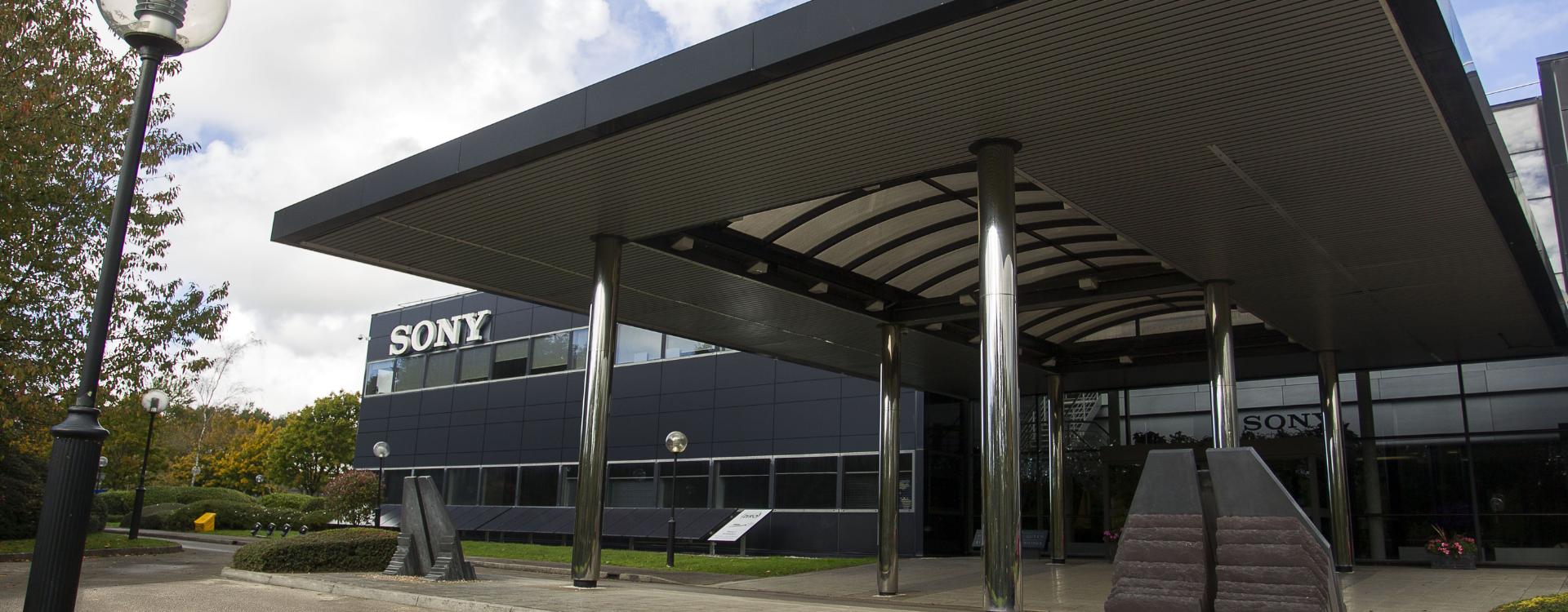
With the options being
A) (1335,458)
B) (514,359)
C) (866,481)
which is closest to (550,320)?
(514,359)

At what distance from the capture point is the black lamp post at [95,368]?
489cm

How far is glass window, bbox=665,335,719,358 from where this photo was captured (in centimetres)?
3073

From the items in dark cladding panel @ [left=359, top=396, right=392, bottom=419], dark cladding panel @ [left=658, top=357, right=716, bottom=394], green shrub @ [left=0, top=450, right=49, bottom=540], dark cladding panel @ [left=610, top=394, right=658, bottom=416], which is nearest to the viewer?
green shrub @ [left=0, top=450, right=49, bottom=540]

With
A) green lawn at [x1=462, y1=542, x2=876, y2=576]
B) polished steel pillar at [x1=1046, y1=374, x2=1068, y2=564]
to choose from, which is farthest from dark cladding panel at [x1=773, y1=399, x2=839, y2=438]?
polished steel pillar at [x1=1046, y1=374, x2=1068, y2=564]

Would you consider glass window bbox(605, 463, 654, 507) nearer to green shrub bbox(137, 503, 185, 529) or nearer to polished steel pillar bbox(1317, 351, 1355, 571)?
green shrub bbox(137, 503, 185, 529)

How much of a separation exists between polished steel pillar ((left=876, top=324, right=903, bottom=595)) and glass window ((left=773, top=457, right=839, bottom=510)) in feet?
32.7

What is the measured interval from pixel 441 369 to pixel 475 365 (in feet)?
7.39

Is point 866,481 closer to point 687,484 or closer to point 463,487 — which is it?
point 687,484

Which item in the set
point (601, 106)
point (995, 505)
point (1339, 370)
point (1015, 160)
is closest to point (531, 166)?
point (601, 106)

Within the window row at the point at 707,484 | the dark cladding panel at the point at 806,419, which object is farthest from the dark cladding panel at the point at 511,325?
the dark cladding panel at the point at 806,419

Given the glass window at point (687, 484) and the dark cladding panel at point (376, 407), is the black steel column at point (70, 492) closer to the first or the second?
the glass window at point (687, 484)

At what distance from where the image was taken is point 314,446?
68.2 meters

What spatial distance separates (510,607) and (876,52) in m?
6.82

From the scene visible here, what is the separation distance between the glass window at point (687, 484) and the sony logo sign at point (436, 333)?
11.0 meters
